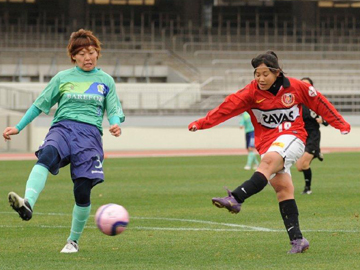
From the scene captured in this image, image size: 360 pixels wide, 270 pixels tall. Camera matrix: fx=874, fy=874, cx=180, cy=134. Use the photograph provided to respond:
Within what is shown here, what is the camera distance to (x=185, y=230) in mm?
10875

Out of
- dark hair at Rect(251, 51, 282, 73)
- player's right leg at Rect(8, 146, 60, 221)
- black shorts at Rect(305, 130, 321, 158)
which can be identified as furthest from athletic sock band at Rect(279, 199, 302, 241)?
black shorts at Rect(305, 130, 321, 158)

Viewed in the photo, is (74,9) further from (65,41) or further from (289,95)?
→ (289,95)

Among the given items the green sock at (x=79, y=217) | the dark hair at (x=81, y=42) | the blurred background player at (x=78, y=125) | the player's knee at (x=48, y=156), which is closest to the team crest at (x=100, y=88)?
the blurred background player at (x=78, y=125)

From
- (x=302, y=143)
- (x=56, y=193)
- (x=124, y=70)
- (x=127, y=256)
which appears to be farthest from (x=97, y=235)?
(x=124, y=70)

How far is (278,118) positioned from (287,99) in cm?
21

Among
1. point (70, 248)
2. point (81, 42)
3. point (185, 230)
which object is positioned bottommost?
point (185, 230)

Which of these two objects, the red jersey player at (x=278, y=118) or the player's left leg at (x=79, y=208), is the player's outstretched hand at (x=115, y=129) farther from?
the red jersey player at (x=278, y=118)

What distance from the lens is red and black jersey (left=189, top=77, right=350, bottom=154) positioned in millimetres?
8617

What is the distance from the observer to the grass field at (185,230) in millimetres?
8188

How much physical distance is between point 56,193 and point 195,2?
35.9 m

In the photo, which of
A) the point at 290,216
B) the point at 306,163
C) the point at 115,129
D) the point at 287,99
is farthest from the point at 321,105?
the point at 306,163

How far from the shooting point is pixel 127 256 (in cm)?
858

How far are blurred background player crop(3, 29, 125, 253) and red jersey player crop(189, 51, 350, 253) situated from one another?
3.12 ft

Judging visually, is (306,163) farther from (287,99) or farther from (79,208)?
(79,208)
